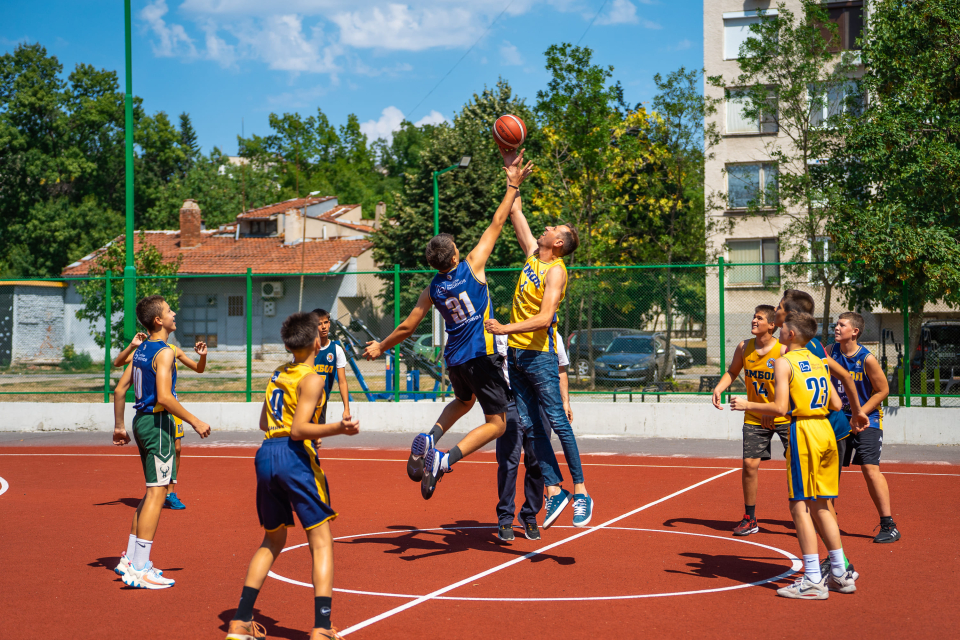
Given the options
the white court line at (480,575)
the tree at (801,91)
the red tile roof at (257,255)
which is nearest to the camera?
the white court line at (480,575)

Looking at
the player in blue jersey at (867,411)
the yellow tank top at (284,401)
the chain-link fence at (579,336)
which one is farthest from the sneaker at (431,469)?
the chain-link fence at (579,336)

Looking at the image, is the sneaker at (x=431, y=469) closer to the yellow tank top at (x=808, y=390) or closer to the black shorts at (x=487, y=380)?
the black shorts at (x=487, y=380)

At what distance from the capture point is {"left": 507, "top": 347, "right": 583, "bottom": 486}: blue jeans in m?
6.89

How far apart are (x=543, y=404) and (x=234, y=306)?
17179 mm

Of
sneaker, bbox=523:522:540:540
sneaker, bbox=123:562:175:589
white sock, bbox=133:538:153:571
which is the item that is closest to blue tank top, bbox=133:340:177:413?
white sock, bbox=133:538:153:571

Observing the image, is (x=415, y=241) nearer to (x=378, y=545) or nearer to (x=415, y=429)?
(x=415, y=429)

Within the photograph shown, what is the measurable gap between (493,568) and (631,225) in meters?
31.4

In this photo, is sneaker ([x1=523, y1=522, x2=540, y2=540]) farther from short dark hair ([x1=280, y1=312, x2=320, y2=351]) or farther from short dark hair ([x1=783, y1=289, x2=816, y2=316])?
short dark hair ([x1=280, y1=312, x2=320, y2=351])

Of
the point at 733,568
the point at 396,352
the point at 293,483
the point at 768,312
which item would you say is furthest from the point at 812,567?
the point at 396,352

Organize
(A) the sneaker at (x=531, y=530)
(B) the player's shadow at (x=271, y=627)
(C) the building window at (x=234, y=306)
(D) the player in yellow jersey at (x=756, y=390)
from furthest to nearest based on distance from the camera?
(C) the building window at (x=234, y=306)
(D) the player in yellow jersey at (x=756, y=390)
(A) the sneaker at (x=531, y=530)
(B) the player's shadow at (x=271, y=627)

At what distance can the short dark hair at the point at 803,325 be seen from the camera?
5.85 m

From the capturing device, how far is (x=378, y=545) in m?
7.27

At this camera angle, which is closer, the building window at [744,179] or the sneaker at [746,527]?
the sneaker at [746,527]

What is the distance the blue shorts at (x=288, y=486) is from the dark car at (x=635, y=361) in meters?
11.6
